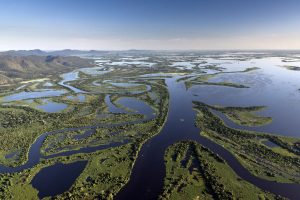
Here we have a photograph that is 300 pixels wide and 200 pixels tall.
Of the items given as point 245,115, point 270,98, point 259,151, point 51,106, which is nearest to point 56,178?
point 259,151

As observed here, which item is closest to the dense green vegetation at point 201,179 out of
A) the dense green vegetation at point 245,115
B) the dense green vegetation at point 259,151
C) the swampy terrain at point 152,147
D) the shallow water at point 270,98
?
Result: the swampy terrain at point 152,147

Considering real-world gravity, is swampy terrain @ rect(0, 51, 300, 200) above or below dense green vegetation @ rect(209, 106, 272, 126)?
below

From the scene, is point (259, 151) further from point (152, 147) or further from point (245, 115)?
point (245, 115)

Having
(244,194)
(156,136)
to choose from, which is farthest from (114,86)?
(244,194)

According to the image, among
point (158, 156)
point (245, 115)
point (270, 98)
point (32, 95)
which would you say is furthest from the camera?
point (32, 95)

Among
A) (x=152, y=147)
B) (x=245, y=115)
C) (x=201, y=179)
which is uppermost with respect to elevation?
(x=245, y=115)

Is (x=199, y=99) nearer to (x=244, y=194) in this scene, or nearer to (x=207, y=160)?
(x=207, y=160)

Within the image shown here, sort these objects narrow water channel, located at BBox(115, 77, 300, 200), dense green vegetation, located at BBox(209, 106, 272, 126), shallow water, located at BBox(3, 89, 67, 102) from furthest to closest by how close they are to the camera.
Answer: shallow water, located at BBox(3, 89, 67, 102) → dense green vegetation, located at BBox(209, 106, 272, 126) → narrow water channel, located at BBox(115, 77, 300, 200)

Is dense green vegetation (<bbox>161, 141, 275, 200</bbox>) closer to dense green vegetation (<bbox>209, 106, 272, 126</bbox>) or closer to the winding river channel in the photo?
the winding river channel

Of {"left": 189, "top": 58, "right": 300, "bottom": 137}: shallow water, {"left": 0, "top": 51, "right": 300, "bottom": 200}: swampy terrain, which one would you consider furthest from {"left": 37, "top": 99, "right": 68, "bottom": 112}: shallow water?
{"left": 189, "top": 58, "right": 300, "bottom": 137}: shallow water
